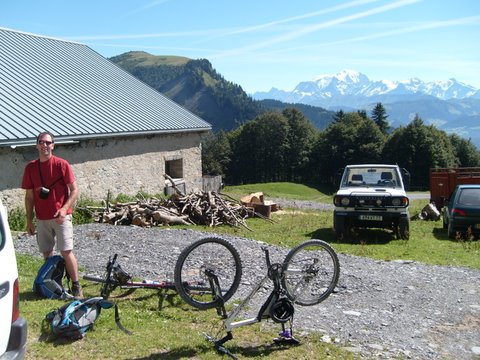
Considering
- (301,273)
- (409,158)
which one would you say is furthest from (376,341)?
(409,158)

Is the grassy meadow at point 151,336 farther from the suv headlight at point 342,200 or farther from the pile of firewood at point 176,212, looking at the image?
the suv headlight at point 342,200

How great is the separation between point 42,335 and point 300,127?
3433 inches

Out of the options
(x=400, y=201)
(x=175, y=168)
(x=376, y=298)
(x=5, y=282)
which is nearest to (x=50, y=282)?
(x=5, y=282)

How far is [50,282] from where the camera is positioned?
5.95 meters

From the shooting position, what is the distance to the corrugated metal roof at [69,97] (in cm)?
1441

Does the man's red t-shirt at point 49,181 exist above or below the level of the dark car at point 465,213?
above

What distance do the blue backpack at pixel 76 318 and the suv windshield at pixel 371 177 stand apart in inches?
393

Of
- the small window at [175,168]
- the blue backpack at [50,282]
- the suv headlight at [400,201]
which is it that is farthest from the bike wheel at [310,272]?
the small window at [175,168]

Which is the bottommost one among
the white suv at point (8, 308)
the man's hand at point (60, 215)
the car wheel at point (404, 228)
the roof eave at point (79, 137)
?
the car wheel at point (404, 228)

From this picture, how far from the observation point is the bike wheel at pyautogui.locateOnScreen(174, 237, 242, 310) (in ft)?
16.5

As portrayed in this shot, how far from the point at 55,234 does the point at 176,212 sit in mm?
9028

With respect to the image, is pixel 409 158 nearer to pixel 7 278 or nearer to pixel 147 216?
pixel 147 216

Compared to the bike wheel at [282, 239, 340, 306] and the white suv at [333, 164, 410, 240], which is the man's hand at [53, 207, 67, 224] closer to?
the bike wheel at [282, 239, 340, 306]

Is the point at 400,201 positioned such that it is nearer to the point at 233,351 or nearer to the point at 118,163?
the point at 233,351
